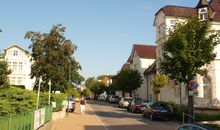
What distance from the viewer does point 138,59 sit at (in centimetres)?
6450

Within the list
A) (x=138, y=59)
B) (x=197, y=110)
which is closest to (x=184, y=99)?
(x=197, y=110)

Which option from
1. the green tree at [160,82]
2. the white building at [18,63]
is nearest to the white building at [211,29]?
the green tree at [160,82]

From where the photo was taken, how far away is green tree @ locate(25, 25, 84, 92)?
3794cm

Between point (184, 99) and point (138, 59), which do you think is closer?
point (184, 99)

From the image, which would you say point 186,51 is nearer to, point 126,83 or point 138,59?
point 126,83

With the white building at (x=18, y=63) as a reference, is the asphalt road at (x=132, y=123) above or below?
below

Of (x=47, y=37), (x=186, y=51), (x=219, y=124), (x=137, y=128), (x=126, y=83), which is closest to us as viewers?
(x=219, y=124)

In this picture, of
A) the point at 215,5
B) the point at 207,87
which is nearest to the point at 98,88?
the point at 215,5

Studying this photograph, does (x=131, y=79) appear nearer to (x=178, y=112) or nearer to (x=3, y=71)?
(x=178, y=112)

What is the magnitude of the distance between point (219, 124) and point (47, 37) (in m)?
32.1

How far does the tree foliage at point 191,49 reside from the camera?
25.7 m

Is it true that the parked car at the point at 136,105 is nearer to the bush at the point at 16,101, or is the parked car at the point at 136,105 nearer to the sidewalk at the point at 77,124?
the sidewalk at the point at 77,124

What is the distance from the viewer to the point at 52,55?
37625mm

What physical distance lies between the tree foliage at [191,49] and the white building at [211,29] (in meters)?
6.92
